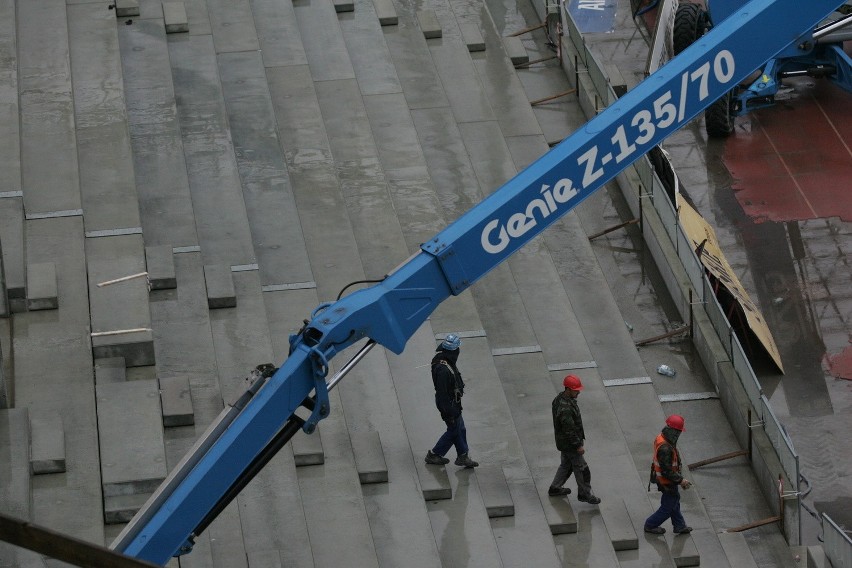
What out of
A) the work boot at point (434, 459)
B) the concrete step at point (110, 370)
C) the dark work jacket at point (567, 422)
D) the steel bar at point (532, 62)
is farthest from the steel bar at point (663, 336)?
the concrete step at point (110, 370)

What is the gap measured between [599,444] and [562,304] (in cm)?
264

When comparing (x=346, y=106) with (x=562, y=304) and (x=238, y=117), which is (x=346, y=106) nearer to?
(x=238, y=117)

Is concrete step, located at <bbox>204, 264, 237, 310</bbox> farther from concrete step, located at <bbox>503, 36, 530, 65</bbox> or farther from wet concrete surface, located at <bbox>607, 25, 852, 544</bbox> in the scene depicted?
concrete step, located at <bbox>503, 36, 530, 65</bbox>

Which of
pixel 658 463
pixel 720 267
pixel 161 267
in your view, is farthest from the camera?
pixel 720 267

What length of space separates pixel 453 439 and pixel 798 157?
11675mm

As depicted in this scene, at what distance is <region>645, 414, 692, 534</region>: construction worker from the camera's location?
15773 mm

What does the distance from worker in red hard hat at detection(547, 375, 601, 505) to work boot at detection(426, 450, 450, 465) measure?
1.18 m

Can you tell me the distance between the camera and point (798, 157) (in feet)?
83.8

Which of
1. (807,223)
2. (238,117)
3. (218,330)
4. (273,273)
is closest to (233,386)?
(218,330)

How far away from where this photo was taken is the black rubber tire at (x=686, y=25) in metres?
26.6

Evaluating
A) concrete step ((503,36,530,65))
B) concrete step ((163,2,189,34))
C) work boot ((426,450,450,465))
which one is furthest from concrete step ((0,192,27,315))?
concrete step ((503,36,530,65))

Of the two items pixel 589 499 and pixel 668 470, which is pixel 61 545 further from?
pixel 589 499

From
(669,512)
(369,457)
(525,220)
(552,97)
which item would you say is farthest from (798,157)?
(525,220)

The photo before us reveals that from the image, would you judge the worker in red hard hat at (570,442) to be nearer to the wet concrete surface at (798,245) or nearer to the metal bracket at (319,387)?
the wet concrete surface at (798,245)
